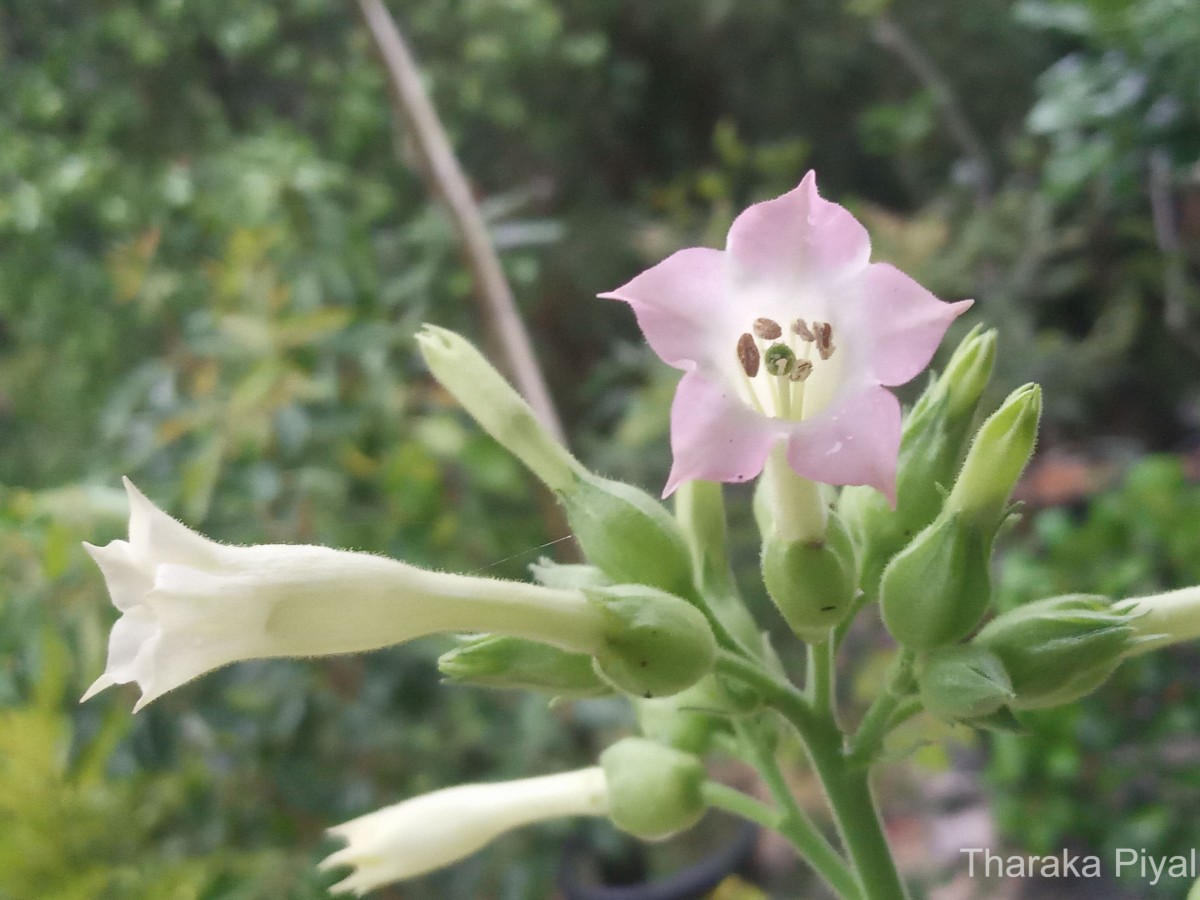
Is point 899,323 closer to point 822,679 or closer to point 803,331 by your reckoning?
point 803,331

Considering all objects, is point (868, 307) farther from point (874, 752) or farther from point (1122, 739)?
point (1122, 739)

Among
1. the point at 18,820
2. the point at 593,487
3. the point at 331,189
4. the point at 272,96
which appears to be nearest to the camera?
the point at 593,487

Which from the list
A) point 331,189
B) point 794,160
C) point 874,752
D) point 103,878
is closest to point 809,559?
point 874,752

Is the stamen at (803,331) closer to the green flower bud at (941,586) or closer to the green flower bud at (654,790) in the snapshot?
the green flower bud at (941,586)

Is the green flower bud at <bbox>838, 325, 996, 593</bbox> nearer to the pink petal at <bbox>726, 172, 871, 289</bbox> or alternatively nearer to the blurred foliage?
the pink petal at <bbox>726, 172, 871, 289</bbox>

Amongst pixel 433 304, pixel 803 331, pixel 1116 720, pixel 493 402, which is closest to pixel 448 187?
pixel 433 304

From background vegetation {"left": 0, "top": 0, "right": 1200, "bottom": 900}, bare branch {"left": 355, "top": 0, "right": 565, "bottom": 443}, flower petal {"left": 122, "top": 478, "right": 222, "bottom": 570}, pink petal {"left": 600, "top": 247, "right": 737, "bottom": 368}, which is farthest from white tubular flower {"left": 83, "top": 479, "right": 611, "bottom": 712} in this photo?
bare branch {"left": 355, "top": 0, "right": 565, "bottom": 443}

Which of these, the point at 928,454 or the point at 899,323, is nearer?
the point at 899,323
